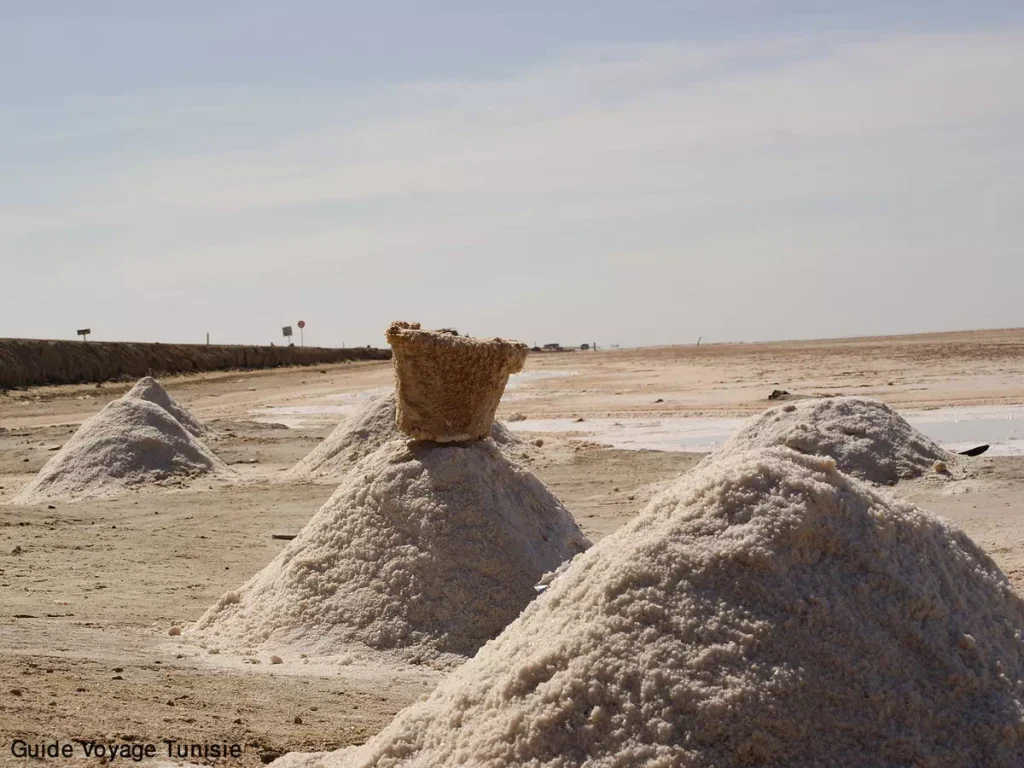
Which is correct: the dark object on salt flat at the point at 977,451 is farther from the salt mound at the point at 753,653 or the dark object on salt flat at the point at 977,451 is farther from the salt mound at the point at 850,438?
the salt mound at the point at 753,653

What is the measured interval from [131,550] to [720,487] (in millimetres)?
6126

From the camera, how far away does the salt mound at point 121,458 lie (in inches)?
455

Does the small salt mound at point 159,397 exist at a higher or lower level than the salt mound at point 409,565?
higher

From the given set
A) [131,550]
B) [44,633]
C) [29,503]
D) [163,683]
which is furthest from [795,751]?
[29,503]

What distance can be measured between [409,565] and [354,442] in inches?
235

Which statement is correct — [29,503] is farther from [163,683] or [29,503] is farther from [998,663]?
[998,663]

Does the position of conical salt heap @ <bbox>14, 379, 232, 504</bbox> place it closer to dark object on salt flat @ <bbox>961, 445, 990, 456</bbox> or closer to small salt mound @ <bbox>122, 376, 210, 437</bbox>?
small salt mound @ <bbox>122, 376, 210, 437</bbox>

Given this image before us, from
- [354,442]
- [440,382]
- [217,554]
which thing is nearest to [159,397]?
[354,442]

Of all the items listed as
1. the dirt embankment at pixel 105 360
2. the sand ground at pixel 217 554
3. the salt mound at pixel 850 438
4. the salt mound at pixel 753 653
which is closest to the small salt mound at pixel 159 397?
the sand ground at pixel 217 554

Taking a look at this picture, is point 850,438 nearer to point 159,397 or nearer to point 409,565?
point 409,565

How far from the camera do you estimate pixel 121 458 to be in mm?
11922

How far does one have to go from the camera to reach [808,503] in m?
3.59

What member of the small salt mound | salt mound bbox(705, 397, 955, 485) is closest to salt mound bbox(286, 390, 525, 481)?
the small salt mound

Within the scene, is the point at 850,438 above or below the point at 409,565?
above
